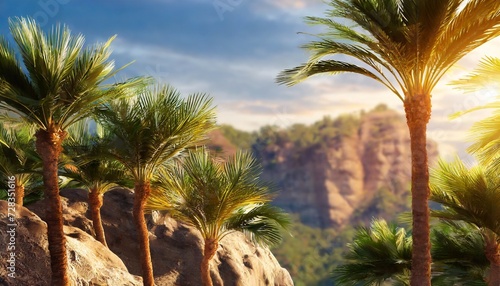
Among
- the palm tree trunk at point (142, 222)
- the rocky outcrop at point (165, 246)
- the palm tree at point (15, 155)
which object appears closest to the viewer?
the palm tree trunk at point (142, 222)

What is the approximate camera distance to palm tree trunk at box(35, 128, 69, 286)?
10875 mm

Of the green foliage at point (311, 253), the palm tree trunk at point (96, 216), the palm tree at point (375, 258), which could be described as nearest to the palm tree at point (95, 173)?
the palm tree trunk at point (96, 216)

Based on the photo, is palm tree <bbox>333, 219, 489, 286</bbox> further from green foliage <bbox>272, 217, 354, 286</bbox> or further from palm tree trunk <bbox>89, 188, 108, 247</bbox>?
green foliage <bbox>272, 217, 354, 286</bbox>

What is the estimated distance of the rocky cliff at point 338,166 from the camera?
144 meters

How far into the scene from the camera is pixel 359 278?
14.0 m

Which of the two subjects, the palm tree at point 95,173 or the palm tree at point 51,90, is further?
the palm tree at point 95,173

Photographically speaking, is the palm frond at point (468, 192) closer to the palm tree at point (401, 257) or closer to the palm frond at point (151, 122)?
the palm tree at point (401, 257)

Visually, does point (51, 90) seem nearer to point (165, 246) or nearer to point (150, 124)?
point (150, 124)

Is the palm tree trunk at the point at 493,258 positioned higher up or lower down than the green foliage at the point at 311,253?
lower down

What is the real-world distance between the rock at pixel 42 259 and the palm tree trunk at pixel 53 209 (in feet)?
2.68

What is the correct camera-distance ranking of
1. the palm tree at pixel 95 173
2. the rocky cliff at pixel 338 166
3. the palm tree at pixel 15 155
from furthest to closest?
the rocky cliff at pixel 338 166
the palm tree at pixel 15 155
the palm tree at pixel 95 173

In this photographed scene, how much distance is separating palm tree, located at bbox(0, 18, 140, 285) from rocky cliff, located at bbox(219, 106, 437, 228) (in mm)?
131490

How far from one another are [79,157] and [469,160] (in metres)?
8.80

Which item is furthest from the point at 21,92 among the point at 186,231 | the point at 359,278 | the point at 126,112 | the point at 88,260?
the point at 186,231
